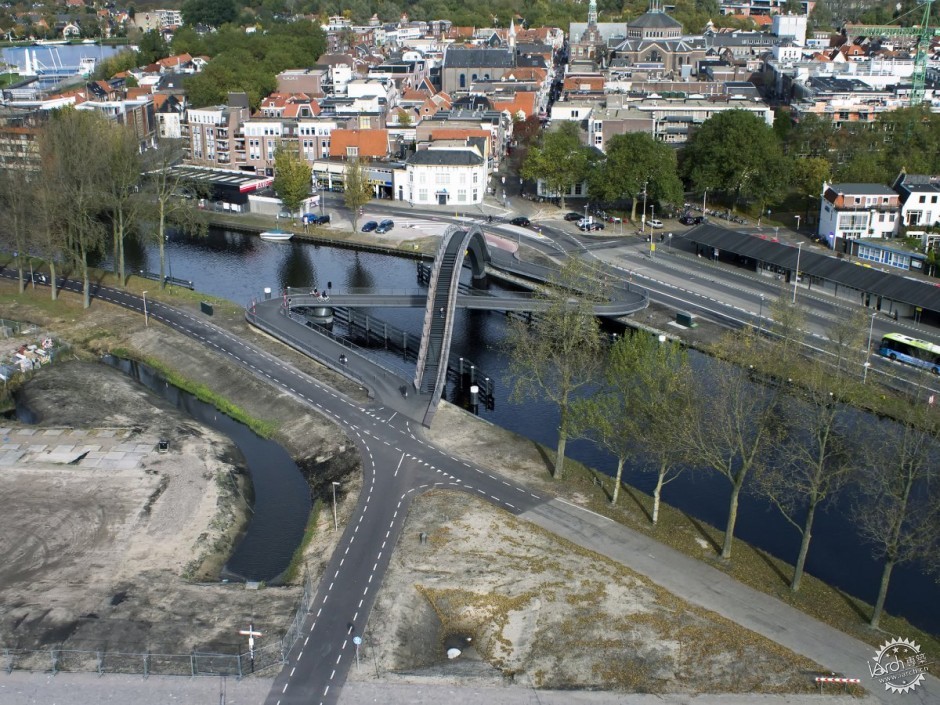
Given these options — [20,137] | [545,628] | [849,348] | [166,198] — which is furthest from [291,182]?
[545,628]

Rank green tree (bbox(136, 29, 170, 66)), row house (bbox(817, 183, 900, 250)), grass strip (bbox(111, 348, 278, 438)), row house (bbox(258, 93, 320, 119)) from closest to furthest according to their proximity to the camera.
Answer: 1. grass strip (bbox(111, 348, 278, 438))
2. row house (bbox(817, 183, 900, 250))
3. row house (bbox(258, 93, 320, 119))
4. green tree (bbox(136, 29, 170, 66))

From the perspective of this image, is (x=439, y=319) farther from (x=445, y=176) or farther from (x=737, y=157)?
(x=737, y=157)

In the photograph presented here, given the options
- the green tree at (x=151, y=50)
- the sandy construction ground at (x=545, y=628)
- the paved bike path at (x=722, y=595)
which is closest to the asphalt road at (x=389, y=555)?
the paved bike path at (x=722, y=595)

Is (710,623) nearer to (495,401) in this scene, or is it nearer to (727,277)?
(495,401)

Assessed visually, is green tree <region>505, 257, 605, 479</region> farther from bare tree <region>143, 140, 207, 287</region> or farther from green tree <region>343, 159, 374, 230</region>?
green tree <region>343, 159, 374, 230</region>

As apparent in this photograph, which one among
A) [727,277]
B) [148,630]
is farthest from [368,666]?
[727,277]

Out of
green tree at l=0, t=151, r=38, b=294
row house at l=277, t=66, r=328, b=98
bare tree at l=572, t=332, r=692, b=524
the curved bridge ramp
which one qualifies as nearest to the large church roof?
row house at l=277, t=66, r=328, b=98
